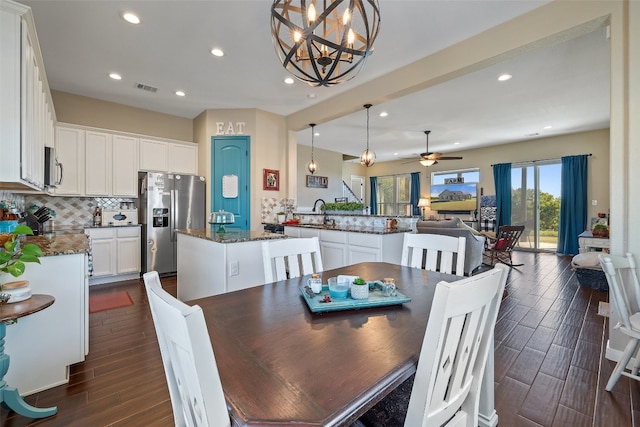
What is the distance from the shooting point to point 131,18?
8.73ft

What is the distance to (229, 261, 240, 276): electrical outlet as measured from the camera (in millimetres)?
2631

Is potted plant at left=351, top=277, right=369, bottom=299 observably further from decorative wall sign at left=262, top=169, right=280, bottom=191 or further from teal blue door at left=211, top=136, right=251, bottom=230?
decorative wall sign at left=262, top=169, right=280, bottom=191

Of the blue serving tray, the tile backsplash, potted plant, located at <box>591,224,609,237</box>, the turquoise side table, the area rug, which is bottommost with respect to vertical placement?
the area rug

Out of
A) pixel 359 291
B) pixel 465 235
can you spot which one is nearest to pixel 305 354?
pixel 359 291

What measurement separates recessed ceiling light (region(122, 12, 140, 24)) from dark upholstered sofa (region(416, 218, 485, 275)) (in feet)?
14.0

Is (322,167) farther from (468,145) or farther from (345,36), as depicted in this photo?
(345,36)

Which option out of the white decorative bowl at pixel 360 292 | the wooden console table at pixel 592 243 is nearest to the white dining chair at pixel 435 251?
the white decorative bowl at pixel 360 292

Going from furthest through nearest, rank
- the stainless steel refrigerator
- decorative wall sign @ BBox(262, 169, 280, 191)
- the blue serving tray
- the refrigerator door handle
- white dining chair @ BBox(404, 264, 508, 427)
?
decorative wall sign @ BBox(262, 169, 280, 191), the refrigerator door handle, the stainless steel refrigerator, the blue serving tray, white dining chair @ BBox(404, 264, 508, 427)

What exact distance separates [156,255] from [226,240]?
2.63m

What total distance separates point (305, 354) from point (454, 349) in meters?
0.44

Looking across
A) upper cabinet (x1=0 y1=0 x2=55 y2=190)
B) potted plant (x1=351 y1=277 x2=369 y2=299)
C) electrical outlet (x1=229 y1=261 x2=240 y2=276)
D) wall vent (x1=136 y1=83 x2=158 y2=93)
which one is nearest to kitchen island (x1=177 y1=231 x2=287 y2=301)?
electrical outlet (x1=229 y1=261 x2=240 y2=276)

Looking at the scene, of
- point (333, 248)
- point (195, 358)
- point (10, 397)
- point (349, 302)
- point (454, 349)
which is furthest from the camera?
point (333, 248)

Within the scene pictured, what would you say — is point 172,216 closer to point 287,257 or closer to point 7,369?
point 7,369

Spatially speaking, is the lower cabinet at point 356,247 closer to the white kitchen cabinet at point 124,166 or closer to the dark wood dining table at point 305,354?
the dark wood dining table at point 305,354
